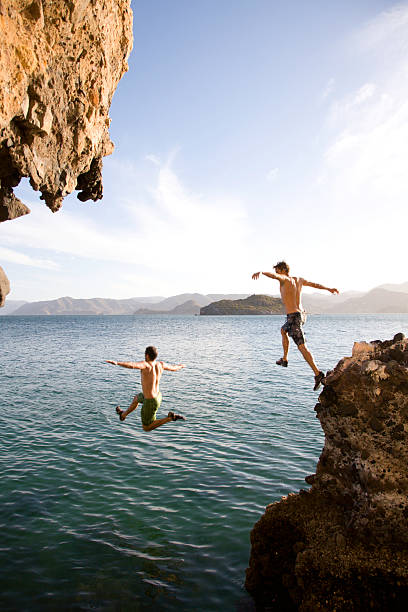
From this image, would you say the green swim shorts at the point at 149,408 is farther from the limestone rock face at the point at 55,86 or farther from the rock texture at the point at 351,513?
the limestone rock face at the point at 55,86

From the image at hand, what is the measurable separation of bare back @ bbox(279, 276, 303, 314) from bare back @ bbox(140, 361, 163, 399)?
3423 mm

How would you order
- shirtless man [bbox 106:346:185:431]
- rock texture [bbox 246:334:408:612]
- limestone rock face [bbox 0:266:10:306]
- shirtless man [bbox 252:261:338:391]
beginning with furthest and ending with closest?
limestone rock face [bbox 0:266:10:306] < shirtless man [bbox 252:261:338:391] < shirtless man [bbox 106:346:185:431] < rock texture [bbox 246:334:408:612]

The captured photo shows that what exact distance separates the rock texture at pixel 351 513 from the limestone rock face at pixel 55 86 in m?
9.24

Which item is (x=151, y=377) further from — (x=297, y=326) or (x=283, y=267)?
(x=283, y=267)

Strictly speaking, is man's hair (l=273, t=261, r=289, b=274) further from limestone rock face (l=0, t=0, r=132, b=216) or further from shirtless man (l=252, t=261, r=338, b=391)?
limestone rock face (l=0, t=0, r=132, b=216)

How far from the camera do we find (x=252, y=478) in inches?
497

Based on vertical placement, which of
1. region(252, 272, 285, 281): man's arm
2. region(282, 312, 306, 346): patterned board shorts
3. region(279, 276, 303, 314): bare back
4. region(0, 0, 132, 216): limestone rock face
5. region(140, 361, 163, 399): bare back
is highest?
region(0, 0, 132, 216): limestone rock face

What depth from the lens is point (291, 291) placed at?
9469 millimetres

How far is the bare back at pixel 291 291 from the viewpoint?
9.41 m

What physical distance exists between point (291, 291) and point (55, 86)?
8.47 m

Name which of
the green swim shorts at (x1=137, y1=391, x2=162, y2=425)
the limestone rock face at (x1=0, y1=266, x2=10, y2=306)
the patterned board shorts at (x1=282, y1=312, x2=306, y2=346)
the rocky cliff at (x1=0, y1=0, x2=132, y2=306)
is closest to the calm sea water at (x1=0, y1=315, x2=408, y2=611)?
the green swim shorts at (x1=137, y1=391, x2=162, y2=425)

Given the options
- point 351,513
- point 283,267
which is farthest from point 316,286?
point 351,513

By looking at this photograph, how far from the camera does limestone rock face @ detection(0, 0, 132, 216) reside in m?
8.78

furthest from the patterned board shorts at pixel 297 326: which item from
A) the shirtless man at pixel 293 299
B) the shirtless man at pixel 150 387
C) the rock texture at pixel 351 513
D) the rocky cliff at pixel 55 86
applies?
Result: the rocky cliff at pixel 55 86
